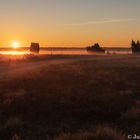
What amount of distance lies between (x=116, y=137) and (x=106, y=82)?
46.2 feet

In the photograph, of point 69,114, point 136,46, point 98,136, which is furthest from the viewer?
point 136,46

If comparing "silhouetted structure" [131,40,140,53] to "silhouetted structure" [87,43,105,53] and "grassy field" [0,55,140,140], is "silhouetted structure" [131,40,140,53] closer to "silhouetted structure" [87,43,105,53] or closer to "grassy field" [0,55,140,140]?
"silhouetted structure" [87,43,105,53]

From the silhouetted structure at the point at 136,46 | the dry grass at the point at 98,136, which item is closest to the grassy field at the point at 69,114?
the dry grass at the point at 98,136

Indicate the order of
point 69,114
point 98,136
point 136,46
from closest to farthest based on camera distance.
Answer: point 98,136, point 69,114, point 136,46

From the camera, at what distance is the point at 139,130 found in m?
12.5

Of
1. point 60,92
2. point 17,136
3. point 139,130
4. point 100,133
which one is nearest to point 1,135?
point 17,136

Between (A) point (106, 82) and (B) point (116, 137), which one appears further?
(A) point (106, 82)

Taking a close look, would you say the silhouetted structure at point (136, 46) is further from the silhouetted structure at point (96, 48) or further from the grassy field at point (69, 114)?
the grassy field at point (69, 114)

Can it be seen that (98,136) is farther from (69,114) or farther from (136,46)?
(136,46)

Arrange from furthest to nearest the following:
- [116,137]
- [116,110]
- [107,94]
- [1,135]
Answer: [107,94] → [116,110] → [1,135] → [116,137]

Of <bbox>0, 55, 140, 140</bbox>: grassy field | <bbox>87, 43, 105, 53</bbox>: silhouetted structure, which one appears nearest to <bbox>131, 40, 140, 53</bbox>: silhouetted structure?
<bbox>87, 43, 105, 53</bbox>: silhouetted structure

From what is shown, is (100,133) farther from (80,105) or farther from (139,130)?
(80,105)

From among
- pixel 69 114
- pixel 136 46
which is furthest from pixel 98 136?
pixel 136 46

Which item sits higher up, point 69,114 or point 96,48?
point 96,48
